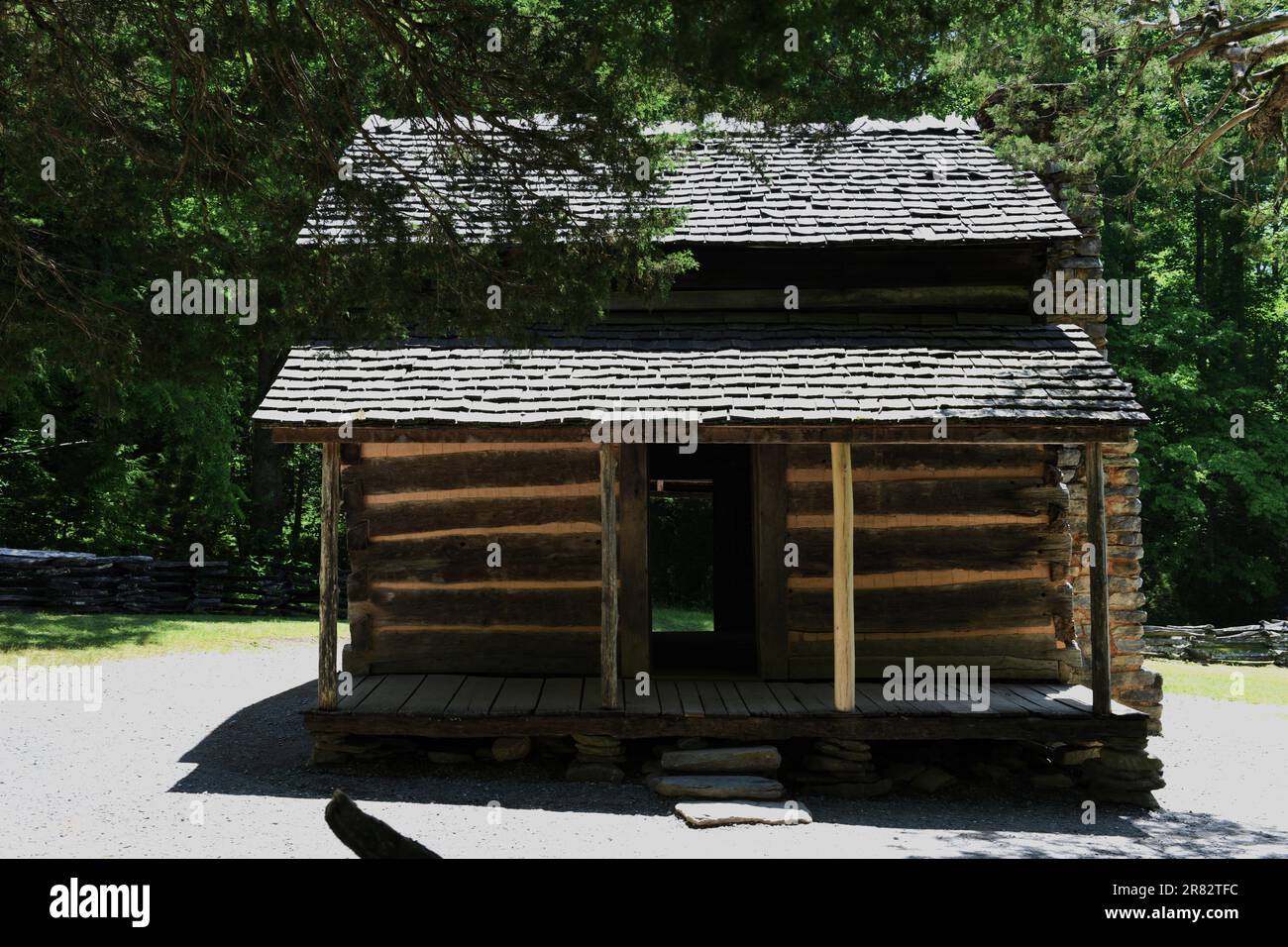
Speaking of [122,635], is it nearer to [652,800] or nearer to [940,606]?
[652,800]

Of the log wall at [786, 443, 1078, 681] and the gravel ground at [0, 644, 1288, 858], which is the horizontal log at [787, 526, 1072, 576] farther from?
the gravel ground at [0, 644, 1288, 858]

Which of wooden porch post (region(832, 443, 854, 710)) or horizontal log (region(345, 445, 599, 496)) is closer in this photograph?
wooden porch post (region(832, 443, 854, 710))

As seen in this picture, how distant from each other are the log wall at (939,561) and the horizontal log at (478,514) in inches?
76.1

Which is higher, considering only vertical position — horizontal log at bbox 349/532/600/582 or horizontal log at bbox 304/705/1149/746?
horizontal log at bbox 349/532/600/582

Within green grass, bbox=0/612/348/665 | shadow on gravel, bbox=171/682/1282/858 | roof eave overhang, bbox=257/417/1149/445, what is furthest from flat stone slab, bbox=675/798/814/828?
green grass, bbox=0/612/348/665

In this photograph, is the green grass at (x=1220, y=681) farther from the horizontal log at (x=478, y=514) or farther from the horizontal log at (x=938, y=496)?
the horizontal log at (x=478, y=514)

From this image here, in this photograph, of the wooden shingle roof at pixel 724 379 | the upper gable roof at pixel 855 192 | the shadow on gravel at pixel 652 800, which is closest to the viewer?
the shadow on gravel at pixel 652 800

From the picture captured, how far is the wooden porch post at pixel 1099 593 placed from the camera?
29.2 ft

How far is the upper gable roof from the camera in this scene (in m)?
10.4

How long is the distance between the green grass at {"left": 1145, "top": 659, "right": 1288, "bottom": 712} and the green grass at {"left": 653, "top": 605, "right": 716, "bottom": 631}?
24.1ft

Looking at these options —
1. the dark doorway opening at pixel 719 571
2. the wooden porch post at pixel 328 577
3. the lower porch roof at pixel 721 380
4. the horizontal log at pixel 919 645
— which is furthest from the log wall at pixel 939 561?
the wooden porch post at pixel 328 577

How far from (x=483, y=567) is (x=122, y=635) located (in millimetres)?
7791

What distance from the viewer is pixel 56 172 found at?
750cm

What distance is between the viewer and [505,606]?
33.5 feet
